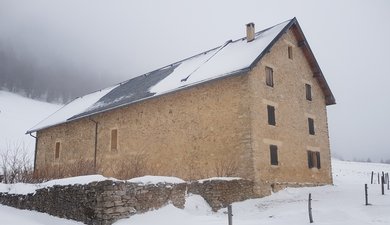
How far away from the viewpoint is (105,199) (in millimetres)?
11414

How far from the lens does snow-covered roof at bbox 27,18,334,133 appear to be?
20034mm

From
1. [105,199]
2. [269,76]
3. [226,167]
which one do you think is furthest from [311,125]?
[105,199]

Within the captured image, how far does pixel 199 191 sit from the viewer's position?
15977 millimetres

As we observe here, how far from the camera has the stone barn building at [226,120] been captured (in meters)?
19.2

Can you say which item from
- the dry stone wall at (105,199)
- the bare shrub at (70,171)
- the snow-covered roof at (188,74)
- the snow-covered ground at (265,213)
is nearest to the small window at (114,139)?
the snow-covered roof at (188,74)

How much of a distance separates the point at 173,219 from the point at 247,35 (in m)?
13.8

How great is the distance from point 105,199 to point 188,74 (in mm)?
12680

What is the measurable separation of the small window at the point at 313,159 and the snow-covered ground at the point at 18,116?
3805 cm

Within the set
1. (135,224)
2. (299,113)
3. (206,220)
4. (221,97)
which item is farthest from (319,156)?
(135,224)

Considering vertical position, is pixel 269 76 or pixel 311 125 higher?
pixel 269 76

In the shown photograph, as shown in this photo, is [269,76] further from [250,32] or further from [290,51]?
[250,32]

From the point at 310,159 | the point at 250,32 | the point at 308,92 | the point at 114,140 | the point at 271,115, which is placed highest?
the point at 250,32

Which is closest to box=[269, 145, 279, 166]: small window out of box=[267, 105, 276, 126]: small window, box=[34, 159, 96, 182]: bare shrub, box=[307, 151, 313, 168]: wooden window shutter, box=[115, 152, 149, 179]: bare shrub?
box=[267, 105, 276, 126]: small window

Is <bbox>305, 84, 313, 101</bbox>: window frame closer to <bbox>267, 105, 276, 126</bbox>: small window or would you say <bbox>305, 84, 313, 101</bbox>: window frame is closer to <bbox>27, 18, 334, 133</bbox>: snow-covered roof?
<bbox>27, 18, 334, 133</bbox>: snow-covered roof
